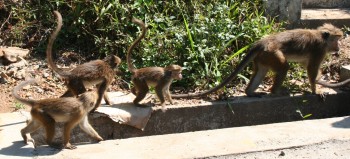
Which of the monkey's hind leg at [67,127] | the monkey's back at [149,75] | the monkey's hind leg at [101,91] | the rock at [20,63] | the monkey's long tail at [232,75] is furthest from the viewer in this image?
the rock at [20,63]

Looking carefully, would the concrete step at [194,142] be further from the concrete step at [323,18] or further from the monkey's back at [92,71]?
the concrete step at [323,18]

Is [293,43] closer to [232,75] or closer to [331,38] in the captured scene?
[331,38]

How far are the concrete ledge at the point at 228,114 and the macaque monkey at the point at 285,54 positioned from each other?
0.56 feet

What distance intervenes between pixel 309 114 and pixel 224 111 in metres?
1.27

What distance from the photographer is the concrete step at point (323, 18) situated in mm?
9930

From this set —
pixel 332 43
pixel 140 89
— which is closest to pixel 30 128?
pixel 140 89

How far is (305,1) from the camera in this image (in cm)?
1082

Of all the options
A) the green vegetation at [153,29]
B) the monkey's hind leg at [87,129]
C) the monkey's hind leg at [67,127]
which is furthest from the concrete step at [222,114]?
the monkey's hind leg at [67,127]

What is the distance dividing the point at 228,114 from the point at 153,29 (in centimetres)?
194

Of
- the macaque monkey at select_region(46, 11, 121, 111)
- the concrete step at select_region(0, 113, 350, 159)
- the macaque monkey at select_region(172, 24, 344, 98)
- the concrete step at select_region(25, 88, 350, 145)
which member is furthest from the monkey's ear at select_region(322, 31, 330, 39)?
the macaque monkey at select_region(46, 11, 121, 111)

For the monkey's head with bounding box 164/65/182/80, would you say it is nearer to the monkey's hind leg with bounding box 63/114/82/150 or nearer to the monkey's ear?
the monkey's hind leg with bounding box 63/114/82/150

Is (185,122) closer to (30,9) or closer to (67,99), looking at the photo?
(67,99)

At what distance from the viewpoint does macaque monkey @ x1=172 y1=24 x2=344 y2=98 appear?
7.41 metres

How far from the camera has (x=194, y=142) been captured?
6.12 meters
